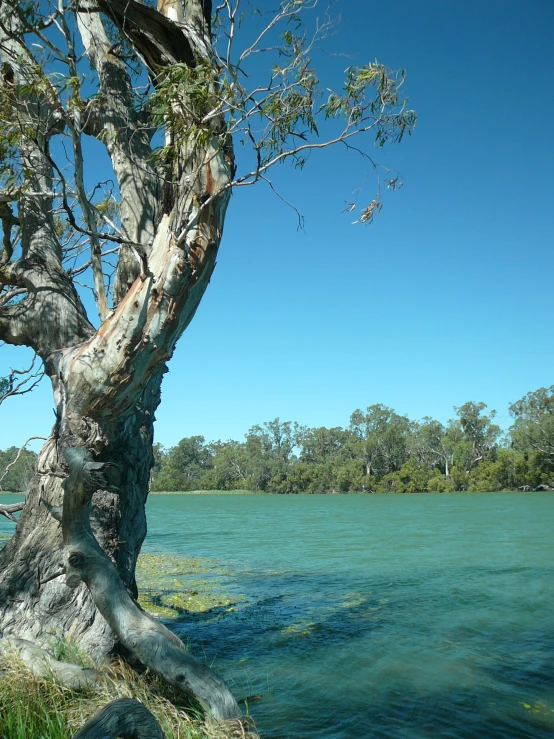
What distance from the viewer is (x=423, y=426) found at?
7706cm

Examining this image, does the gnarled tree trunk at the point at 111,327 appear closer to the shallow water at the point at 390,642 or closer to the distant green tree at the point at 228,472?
the shallow water at the point at 390,642

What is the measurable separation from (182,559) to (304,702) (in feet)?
34.2

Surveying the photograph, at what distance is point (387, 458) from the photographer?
256 ft

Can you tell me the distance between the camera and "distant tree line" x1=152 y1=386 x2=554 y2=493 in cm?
6206

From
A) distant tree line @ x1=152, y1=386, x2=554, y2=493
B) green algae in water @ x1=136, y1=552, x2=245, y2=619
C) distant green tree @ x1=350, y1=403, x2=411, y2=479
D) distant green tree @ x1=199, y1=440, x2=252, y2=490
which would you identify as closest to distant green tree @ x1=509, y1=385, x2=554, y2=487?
distant tree line @ x1=152, y1=386, x2=554, y2=493

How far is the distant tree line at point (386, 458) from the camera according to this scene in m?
61.8

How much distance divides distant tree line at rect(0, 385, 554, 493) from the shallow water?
4915 cm

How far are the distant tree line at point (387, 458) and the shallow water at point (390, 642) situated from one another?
49.2 meters

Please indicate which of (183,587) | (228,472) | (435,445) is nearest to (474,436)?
(435,445)

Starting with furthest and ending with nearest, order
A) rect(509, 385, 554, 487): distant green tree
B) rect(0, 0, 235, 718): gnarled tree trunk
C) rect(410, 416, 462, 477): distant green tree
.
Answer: rect(410, 416, 462, 477): distant green tree → rect(509, 385, 554, 487): distant green tree → rect(0, 0, 235, 718): gnarled tree trunk

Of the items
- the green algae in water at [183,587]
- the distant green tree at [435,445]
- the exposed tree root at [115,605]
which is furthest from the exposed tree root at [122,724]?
the distant green tree at [435,445]

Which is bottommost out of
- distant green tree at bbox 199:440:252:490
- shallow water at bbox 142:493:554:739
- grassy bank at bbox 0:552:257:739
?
shallow water at bbox 142:493:554:739

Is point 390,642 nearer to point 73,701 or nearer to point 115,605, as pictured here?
point 115,605

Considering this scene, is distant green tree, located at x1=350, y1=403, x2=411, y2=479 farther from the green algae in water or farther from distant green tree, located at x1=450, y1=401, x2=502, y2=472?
the green algae in water
